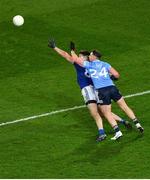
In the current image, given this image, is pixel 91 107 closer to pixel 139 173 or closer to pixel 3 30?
pixel 139 173

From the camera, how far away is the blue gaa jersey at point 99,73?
59.2 feet

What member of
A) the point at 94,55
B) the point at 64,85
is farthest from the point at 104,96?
the point at 64,85

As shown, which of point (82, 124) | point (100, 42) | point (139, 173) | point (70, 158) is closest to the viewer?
point (139, 173)

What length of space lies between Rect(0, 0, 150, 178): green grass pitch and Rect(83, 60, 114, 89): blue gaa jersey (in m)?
1.68

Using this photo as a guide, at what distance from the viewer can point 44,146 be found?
60.0ft

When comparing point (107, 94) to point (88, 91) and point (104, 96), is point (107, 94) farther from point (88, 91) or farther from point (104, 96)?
point (88, 91)

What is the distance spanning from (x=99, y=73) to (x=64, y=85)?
5872 mm

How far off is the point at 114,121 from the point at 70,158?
1701mm

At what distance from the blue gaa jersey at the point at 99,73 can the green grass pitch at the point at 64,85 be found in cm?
168

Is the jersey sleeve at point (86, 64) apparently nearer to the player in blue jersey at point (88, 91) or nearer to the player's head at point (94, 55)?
the player's head at point (94, 55)

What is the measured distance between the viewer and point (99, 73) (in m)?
18.0

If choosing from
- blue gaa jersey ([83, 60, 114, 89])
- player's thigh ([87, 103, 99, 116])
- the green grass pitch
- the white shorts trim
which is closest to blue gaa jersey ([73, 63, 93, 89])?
the white shorts trim

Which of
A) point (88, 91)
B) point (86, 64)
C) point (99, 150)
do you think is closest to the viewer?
point (99, 150)

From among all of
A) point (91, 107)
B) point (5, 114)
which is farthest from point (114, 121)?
point (5, 114)
